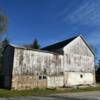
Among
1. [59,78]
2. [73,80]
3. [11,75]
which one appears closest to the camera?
[11,75]

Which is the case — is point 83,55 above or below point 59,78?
above

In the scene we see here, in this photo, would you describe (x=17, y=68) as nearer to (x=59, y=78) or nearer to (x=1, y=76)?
(x=1, y=76)

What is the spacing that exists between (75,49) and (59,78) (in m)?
6.40

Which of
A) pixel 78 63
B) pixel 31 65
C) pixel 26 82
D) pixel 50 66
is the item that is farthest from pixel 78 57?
pixel 26 82

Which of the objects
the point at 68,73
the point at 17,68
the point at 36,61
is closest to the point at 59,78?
the point at 68,73

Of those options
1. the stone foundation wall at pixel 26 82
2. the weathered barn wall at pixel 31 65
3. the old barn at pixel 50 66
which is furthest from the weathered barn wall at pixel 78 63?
the stone foundation wall at pixel 26 82

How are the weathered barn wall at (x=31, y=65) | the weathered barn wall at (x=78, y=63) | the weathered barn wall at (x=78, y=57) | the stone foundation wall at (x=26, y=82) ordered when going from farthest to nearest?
1. the weathered barn wall at (x=78, y=57)
2. the weathered barn wall at (x=78, y=63)
3. the weathered barn wall at (x=31, y=65)
4. the stone foundation wall at (x=26, y=82)

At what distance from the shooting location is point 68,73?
113 ft

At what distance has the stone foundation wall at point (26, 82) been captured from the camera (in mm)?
27917

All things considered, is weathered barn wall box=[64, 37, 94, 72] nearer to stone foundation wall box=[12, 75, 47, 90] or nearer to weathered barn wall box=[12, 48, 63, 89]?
weathered barn wall box=[12, 48, 63, 89]

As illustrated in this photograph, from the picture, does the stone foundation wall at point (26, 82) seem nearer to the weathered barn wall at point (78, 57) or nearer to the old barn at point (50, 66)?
the old barn at point (50, 66)

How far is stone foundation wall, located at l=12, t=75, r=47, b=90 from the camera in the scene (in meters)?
27.9

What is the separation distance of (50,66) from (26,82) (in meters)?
4.95

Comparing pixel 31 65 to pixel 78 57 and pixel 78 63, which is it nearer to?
pixel 78 63
